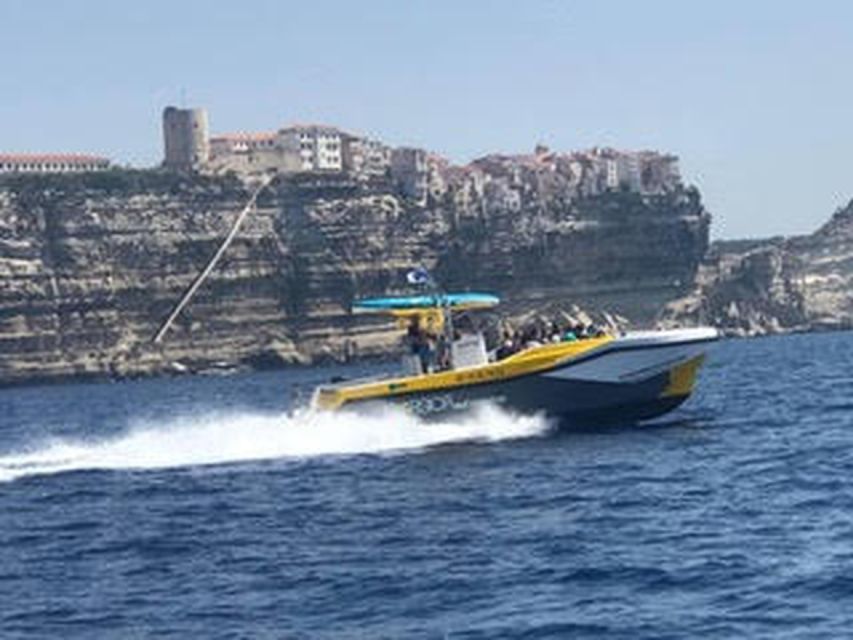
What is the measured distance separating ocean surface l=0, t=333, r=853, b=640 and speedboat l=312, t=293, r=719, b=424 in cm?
48

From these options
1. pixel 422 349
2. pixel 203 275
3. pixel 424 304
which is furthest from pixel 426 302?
pixel 203 275

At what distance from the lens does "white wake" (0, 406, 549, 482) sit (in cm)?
3531

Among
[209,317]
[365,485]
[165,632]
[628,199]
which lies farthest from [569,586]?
[628,199]

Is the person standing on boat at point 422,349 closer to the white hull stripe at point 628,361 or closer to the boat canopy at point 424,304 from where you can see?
the boat canopy at point 424,304

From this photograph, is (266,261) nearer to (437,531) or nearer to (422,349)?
(422,349)

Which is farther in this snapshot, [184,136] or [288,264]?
[184,136]

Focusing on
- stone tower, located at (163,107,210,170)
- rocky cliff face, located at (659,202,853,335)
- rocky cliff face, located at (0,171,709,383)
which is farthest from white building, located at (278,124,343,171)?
rocky cliff face, located at (659,202,853,335)

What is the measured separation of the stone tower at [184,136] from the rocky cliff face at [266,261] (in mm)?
25338

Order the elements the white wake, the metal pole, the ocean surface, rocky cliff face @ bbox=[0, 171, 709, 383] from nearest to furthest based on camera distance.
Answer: the ocean surface
the white wake
rocky cliff face @ bbox=[0, 171, 709, 383]
the metal pole

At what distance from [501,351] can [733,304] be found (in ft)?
473

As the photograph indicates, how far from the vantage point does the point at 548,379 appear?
3500 cm

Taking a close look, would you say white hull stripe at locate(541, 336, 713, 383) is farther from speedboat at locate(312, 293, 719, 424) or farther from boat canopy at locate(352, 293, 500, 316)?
boat canopy at locate(352, 293, 500, 316)

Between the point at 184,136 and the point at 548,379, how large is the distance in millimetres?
159276

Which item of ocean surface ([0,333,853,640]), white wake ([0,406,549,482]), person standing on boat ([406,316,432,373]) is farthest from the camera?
person standing on boat ([406,316,432,373])
